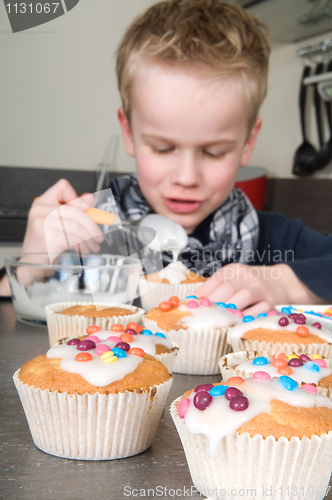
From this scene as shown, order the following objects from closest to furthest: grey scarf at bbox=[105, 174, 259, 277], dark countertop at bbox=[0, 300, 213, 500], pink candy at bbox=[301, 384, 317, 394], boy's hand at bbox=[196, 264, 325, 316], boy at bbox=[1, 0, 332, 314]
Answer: dark countertop at bbox=[0, 300, 213, 500], pink candy at bbox=[301, 384, 317, 394], boy's hand at bbox=[196, 264, 325, 316], boy at bbox=[1, 0, 332, 314], grey scarf at bbox=[105, 174, 259, 277]

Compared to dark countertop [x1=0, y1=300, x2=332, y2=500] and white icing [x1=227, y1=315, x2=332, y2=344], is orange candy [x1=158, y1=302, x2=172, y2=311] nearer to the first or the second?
white icing [x1=227, y1=315, x2=332, y2=344]

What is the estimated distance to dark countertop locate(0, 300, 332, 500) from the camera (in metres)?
0.45

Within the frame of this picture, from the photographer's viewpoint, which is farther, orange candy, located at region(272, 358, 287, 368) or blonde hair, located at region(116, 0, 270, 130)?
blonde hair, located at region(116, 0, 270, 130)

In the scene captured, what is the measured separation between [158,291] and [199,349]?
16.1 inches

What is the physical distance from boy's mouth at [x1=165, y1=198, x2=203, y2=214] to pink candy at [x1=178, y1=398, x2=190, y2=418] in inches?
42.5

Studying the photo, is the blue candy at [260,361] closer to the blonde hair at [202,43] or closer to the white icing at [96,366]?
the white icing at [96,366]

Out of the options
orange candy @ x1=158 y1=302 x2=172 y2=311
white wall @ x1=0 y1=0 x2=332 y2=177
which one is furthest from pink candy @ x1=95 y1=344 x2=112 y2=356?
white wall @ x1=0 y1=0 x2=332 y2=177

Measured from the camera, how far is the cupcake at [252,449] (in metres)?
0.48

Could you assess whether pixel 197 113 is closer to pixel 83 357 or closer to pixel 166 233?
pixel 166 233

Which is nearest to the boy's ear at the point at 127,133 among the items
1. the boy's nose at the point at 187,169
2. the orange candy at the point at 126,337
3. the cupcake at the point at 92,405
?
the boy's nose at the point at 187,169

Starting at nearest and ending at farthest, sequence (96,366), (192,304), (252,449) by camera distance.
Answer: (252,449)
(96,366)
(192,304)

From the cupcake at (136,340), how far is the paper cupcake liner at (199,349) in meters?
0.11

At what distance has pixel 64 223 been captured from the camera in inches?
43.4

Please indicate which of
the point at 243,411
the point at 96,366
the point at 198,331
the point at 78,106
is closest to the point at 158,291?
the point at 198,331
